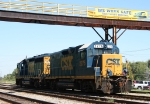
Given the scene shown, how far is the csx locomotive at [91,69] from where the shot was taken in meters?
18.7

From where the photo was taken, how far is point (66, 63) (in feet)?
78.7

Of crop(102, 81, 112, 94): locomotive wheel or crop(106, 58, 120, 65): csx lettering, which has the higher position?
crop(106, 58, 120, 65): csx lettering

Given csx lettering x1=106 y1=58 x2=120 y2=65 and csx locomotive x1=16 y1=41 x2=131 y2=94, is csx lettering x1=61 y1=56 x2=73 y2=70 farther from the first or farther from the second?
csx lettering x1=106 y1=58 x2=120 y2=65

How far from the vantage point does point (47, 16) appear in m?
22.3

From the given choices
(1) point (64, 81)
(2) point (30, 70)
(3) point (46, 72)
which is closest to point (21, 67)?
(2) point (30, 70)

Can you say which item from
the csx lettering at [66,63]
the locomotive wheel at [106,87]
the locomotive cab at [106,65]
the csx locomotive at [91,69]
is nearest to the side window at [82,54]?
the csx locomotive at [91,69]

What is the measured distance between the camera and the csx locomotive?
1867cm

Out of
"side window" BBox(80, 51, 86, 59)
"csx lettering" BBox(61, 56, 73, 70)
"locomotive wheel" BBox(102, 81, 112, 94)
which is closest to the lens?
"locomotive wheel" BBox(102, 81, 112, 94)

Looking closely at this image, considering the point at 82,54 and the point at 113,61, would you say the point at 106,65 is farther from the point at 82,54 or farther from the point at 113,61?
the point at 82,54

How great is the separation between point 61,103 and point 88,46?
6131mm

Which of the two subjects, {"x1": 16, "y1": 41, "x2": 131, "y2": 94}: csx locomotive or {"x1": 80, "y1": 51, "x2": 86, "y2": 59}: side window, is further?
{"x1": 80, "y1": 51, "x2": 86, "y2": 59}: side window

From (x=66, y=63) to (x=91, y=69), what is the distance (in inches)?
204

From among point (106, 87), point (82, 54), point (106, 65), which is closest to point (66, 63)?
point (82, 54)

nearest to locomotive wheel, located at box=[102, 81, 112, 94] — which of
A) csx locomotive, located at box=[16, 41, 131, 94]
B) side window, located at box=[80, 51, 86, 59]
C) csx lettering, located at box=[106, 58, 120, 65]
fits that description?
csx locomotive, located at box=[16, 41, 131, 94]
